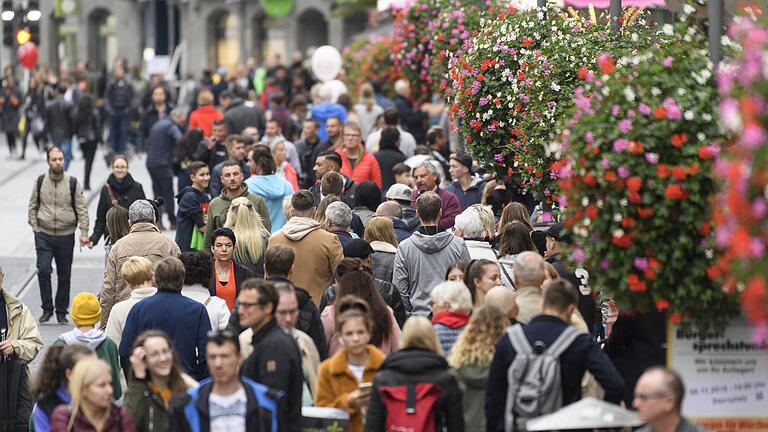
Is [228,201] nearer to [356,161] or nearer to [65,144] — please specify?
[356,161]

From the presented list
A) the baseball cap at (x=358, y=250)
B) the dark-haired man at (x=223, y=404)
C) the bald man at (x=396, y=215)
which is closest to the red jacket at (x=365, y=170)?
the bald man at (x=396, y=215)

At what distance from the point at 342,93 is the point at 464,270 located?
1316cm

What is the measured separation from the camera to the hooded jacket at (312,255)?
11906 mm

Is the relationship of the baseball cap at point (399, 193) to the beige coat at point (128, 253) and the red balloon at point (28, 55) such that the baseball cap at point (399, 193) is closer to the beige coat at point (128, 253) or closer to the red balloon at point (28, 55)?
the beige coat at point (128, 253)

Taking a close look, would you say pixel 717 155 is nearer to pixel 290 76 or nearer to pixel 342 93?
pixel 342 93

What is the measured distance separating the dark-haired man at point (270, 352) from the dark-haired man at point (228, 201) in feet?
15.9

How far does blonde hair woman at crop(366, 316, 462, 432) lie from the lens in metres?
8.10

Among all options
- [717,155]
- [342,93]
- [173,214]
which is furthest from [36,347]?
[342,93]

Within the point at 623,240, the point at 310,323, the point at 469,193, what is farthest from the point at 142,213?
the point at 623,240

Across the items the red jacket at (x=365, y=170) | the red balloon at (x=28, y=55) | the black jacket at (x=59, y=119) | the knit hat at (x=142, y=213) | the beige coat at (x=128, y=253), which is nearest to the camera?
the beige coat at (x=128, y=253)

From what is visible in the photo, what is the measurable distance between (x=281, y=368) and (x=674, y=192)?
2.18 meters

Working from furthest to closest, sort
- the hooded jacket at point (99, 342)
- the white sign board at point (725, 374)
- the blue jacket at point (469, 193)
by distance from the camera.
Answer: the blue jacket at point (469, 193) < the hooded jacket at point (99, 342) < the white sign board at point (725, 374)

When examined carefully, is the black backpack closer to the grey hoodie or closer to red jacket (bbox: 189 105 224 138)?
the grey hoodie

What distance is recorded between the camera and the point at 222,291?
11.9 metres
